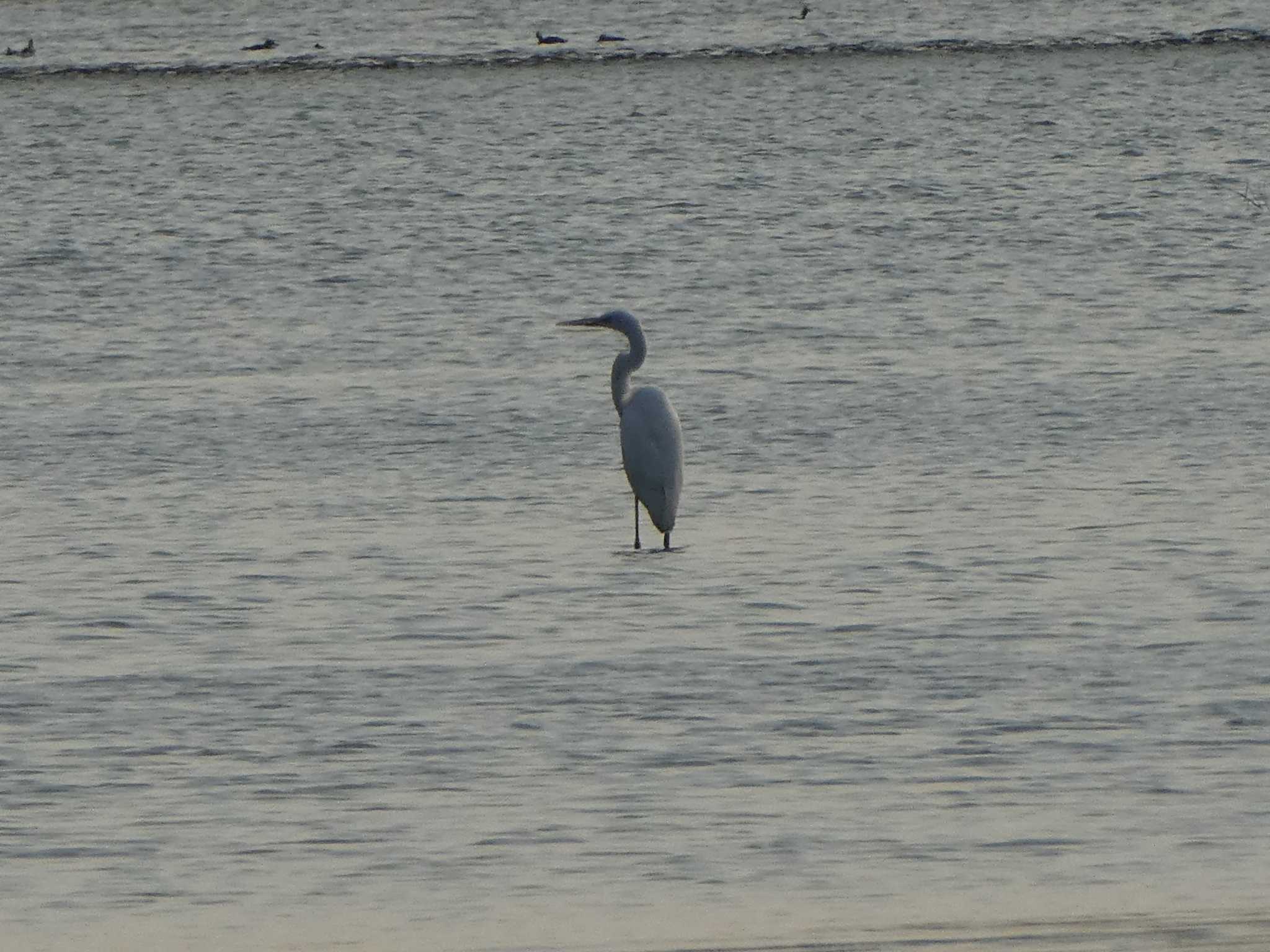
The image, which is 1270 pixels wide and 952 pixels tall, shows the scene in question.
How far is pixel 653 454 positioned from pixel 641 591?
47.3 inches

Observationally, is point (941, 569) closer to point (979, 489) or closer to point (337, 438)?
point (979, 489)

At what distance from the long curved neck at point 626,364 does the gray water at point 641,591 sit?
0.67m

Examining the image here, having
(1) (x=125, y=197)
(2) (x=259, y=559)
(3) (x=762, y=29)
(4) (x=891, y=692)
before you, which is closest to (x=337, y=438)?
(2) (x=259, y=559)

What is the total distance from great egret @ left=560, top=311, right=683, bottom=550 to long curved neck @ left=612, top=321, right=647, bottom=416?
13cm

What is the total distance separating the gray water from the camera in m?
7.71

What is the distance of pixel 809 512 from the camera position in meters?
13.7

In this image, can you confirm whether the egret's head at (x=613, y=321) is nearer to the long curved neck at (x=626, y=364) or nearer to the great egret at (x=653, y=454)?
the long curved neck at (x=626, y=364)

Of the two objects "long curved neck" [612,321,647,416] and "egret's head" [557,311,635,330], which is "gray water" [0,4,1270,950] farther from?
"egret's head" [557,311,635,330]

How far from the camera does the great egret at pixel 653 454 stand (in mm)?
12820

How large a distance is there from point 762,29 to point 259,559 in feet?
209

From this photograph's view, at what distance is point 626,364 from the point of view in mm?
14062

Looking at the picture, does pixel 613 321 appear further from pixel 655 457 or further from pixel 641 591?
pixel 641 591

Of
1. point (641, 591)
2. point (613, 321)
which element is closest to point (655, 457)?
point (641, 591)

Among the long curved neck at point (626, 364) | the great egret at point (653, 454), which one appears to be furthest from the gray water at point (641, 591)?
the long curved neck at point (626, 364)
